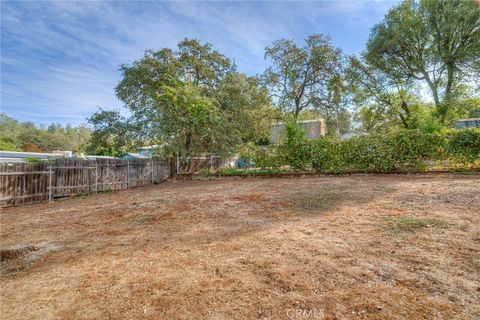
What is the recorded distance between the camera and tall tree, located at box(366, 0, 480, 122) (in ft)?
46.9

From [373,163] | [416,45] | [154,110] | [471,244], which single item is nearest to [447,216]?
[471,244]

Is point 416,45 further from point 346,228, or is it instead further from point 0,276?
point 0,276

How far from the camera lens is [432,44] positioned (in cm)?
1555

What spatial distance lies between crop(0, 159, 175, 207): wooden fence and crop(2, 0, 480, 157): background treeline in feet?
8.90

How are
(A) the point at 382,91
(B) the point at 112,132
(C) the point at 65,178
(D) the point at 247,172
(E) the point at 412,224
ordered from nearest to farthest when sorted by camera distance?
(E) the point at 412,224 → (C) the point at 65,178 → (D) the point at 247,172 → (B) the point at 112,132 → (A) the point at 382,91

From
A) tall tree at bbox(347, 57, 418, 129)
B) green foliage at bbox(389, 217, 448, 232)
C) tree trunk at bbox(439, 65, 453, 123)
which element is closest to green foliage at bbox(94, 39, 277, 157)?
tall tree at bbox(347, 57, 418, 129)

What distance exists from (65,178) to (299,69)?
15251 mm

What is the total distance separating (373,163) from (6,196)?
1283 centimetres

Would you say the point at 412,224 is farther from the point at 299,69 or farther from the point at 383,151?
the point at 299,69

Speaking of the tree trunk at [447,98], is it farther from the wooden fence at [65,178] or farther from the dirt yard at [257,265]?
the wooden fence at [65,178]

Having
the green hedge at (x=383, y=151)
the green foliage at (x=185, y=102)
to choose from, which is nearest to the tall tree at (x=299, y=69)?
the green foliage at (x=185, y=102)

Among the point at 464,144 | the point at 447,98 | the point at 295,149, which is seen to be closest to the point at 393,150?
the point at 464,144

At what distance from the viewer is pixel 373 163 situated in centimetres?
1007

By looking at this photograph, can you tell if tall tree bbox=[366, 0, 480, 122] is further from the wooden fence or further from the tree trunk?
the wooden fence
